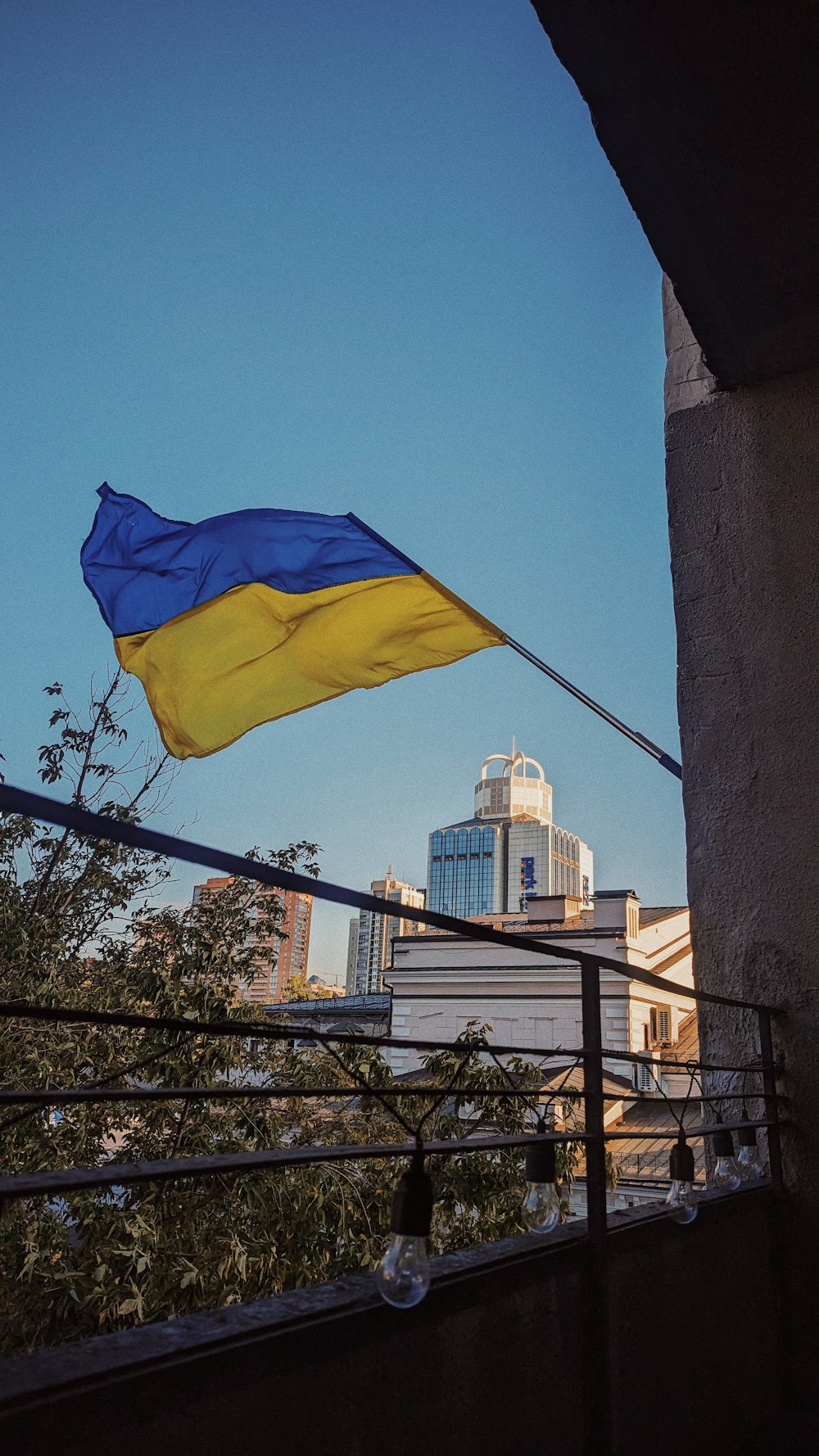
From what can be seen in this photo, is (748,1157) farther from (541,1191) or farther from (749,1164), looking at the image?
(541,1191)

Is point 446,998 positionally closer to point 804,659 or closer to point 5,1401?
point 804,659

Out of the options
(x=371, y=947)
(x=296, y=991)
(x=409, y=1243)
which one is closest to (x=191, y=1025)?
(x=409, y=1243)

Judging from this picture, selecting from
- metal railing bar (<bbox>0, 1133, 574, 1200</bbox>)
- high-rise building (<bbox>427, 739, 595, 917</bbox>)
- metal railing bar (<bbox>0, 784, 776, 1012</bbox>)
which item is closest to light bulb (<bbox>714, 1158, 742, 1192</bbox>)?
metal railing bar (<bbox>0, 784, 776, 1012</bbox>)

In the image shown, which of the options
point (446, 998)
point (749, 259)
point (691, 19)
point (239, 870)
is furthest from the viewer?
point (446, 998)

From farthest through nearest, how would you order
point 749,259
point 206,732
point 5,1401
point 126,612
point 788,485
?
point 126,612 → point 206,732 → point 788,485 → point 749,259 → point 5,1401

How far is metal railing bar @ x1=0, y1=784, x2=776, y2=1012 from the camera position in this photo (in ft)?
3.06

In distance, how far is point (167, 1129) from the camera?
18.6 feet

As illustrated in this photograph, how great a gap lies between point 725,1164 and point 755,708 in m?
1.50

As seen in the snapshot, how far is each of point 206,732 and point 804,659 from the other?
2339mm

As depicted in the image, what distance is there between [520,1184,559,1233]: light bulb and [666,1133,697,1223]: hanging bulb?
51 centimetres

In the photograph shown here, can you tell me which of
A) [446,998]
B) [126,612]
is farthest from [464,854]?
[126,612]

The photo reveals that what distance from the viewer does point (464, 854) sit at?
62.6 metres

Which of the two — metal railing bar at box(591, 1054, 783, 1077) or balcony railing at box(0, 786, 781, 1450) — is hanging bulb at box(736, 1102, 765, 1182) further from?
balcony railing at box(0, 786, 781, 1450)

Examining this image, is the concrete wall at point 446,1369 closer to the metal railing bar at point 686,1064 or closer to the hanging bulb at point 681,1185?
the hanging bulb at point 681,1185
